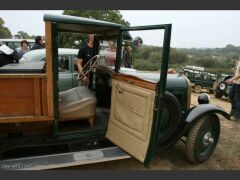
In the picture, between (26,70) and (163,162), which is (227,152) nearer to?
(163,162)

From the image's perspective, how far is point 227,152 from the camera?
165 inches

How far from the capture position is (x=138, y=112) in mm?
2928

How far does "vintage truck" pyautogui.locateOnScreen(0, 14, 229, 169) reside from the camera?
107 inches

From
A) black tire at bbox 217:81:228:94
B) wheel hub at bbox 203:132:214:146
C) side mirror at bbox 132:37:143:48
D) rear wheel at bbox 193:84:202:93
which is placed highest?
side mirror at bbox 132:37:143:48

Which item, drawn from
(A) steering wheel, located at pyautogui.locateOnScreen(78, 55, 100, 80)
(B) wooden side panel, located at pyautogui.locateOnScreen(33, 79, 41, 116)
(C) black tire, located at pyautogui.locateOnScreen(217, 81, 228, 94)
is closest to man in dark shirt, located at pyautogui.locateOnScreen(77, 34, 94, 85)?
(A) steering wheel, located at pyautogui.locateOnScreen(78, 55, 100, 80)

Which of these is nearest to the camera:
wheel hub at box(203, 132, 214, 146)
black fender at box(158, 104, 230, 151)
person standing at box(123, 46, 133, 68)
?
black fender at box(158, 104, 230, 151)

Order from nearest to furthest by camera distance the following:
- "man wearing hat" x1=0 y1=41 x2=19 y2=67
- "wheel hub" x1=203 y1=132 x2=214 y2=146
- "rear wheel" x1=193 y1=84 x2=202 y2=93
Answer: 1. "man wearing hat" x1=0 y1=41 x2=19 y2=67
2. "wheel hub" x1=203 y1=132 x2=214 y2=146
3. "rear wheel" x1=193 y1=84 x2=202 y2=93

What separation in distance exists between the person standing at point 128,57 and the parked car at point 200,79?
9156 millimetres

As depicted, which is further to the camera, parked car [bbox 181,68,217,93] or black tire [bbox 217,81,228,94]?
parked car [bbox 181,68,217,93]

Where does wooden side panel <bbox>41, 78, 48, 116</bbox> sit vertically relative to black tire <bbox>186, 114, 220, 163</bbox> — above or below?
above

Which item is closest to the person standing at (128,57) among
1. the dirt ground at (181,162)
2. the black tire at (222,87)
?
the dirt ground at (181,162)

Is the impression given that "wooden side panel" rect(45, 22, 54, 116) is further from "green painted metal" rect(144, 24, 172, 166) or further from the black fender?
the black fender

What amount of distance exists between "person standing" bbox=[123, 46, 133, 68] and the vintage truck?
35 centimetres

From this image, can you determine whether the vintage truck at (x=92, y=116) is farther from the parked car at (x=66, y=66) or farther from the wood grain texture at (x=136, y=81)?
the parked car at (x=66, y=66)
